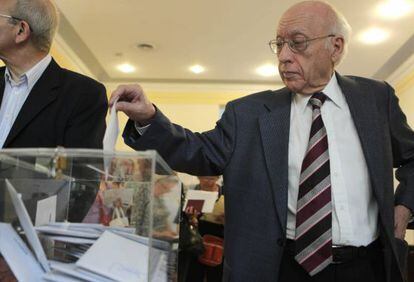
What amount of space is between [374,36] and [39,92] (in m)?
3.95

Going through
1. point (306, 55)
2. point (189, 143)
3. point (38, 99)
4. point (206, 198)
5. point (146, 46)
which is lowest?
point (206, 198)

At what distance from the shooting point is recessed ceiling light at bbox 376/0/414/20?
3.68 m

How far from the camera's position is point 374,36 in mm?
4410

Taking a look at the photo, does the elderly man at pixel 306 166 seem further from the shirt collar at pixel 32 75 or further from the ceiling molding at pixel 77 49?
the ceiling molding at pixel 77 49

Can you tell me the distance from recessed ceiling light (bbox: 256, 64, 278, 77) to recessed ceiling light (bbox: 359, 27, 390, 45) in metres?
1.22

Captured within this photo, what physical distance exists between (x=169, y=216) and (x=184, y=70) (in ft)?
16.5

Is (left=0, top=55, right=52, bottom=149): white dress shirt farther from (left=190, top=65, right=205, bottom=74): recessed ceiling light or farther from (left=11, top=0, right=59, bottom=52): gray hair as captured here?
(left=190, top=65, right=205, bottom=74): recessed ceiling light

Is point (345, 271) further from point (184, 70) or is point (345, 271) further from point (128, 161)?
point (184, 70)

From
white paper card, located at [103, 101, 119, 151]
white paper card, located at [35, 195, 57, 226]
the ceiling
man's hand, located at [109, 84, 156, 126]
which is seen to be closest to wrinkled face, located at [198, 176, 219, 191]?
the ceiling

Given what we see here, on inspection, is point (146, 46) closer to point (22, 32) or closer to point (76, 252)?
point (22, 32)

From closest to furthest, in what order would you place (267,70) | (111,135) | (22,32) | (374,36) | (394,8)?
(111,135) → (22,32) → (394,8) → (374,36) → (267,70)

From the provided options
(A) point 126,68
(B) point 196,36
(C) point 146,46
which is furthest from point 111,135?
(A) point 126,68

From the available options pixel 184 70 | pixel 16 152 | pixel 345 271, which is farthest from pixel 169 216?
pixel 184 70

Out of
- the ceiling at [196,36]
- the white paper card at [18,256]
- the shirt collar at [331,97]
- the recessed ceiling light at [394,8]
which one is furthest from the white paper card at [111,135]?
the recessed ceiling light at [394,8]
